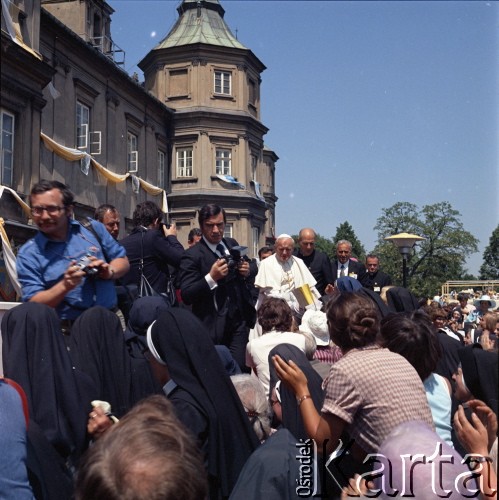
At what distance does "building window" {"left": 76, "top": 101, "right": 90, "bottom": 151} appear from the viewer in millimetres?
23422

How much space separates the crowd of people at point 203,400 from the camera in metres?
1.87

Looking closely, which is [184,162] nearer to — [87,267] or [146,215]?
[146,215]

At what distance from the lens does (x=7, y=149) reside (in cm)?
1778

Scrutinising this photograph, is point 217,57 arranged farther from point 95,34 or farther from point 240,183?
point 95,34

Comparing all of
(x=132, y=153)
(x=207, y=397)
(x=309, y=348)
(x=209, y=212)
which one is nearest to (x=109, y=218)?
(x=209, y=212)

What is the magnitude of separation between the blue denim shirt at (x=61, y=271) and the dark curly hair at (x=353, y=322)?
A: 157 centimetres

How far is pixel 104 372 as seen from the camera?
11.7 feet

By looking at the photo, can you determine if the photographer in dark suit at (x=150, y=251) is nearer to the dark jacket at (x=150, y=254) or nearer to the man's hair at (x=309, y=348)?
the dark jacket at (x=150, y=254)

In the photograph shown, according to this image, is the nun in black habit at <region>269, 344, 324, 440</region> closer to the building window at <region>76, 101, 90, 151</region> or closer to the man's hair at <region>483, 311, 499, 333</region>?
the man's hair at <region>483, 311, 499, 333</region>

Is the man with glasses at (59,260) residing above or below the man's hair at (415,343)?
above

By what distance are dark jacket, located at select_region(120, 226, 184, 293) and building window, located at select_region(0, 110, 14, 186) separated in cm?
1214

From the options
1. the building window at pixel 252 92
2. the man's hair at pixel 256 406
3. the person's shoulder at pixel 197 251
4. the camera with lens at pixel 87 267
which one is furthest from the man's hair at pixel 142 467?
the building window at pixel 252 92

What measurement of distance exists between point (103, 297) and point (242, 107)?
105 ft

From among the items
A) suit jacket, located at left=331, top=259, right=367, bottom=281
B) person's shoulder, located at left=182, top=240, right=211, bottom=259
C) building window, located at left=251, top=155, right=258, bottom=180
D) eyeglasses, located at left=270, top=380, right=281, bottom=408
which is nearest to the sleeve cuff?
person's shoulder, located at left=182, top=240, right=211, bottom=259
